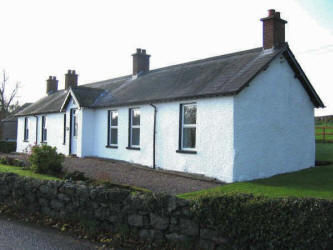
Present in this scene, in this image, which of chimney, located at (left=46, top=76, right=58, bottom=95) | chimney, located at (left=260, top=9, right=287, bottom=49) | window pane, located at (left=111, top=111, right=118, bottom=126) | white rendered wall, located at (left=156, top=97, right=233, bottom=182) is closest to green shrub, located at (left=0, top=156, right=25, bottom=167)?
window pane, located at (left=111, top=111, right=118, bottom=126)

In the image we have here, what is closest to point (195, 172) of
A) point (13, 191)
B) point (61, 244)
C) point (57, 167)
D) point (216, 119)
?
point (216, 119)

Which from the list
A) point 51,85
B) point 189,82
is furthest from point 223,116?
point 51,85

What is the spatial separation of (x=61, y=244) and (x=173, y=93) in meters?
9.65

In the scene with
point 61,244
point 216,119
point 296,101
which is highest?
point 296,101

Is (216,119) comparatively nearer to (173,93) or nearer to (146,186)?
(173,93)

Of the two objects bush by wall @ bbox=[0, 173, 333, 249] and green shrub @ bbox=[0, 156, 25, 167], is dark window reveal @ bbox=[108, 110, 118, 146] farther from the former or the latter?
bush by wall @ bbox=[0, 173, 333, 249]

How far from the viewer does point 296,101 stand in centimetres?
1556

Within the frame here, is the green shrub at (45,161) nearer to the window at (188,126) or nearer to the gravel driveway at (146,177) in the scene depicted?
the gravel driveway at (146,177)

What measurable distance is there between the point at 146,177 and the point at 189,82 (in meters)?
4.85

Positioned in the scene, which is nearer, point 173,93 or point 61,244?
point 61,244

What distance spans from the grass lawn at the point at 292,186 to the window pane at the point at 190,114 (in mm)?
3492

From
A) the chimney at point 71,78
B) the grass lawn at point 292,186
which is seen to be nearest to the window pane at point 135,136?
the grass lawn at point 292,186

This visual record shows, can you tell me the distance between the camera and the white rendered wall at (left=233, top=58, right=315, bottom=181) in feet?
42.4

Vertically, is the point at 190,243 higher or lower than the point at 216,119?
lower
